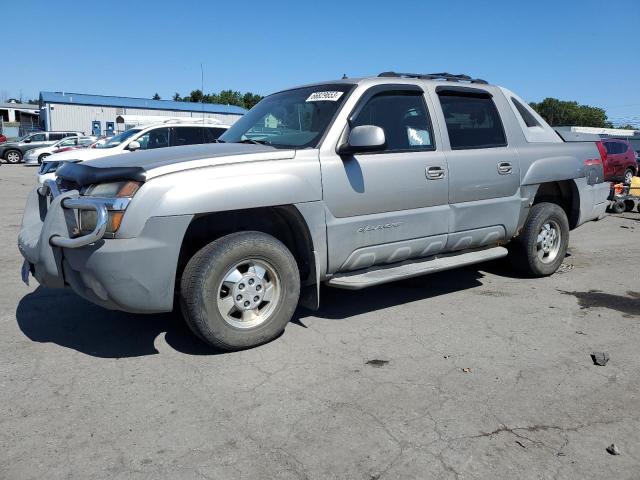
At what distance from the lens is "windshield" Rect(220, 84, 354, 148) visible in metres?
4.42

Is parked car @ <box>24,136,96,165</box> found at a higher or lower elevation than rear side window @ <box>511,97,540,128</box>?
higher

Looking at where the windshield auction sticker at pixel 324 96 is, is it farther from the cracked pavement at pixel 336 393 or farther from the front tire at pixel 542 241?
the front tire at pixel 542 241

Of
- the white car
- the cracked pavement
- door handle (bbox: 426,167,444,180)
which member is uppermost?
the white car

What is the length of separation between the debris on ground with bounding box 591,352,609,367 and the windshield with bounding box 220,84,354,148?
2.54 metres

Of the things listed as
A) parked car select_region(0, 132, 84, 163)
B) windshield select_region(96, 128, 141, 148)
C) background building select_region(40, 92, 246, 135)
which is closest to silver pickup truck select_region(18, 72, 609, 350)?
windshield select_region(96, 128, 141, 148)

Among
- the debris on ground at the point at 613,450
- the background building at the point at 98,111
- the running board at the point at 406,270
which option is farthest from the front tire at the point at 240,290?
the background building at the point at 98,111

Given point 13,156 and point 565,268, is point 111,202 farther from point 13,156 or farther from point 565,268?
point 13,156

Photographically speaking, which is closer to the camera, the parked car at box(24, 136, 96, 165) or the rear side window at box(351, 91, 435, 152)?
the rear side window at box(351, 91, 435, 152)

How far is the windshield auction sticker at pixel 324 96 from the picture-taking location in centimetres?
454

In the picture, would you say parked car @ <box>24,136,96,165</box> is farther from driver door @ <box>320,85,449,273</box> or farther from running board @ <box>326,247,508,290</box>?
running board @ <box>326,247,508,290</box>

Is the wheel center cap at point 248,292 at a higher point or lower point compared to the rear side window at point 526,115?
lower

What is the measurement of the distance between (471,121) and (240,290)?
2838mm

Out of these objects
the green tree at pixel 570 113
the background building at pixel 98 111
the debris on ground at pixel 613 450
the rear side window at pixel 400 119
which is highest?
the green tree at pixel 570 113

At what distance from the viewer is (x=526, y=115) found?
233 inches
